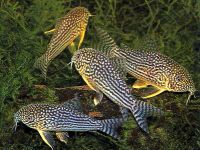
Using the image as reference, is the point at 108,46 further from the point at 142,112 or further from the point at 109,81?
the point at 142,112

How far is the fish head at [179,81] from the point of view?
20.6 ft

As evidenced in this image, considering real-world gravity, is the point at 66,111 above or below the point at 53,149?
above

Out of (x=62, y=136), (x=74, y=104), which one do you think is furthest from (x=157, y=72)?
(x=62, y=136)

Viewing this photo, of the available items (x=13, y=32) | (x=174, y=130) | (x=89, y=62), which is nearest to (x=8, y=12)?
(x=13, y=32)

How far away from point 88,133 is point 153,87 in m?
0.92

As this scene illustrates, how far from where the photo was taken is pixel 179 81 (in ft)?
20.6

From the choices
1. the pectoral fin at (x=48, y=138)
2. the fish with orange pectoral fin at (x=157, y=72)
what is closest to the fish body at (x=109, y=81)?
the fish with orange pectoral fin at (x=157, y=72)

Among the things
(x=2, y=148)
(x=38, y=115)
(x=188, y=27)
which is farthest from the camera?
(x=188, y=27)

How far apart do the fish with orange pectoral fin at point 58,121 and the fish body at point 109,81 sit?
0.21 metres

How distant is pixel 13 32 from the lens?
27.2 ft

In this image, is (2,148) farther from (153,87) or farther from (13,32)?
(13,32)

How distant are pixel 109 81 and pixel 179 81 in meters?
0.84

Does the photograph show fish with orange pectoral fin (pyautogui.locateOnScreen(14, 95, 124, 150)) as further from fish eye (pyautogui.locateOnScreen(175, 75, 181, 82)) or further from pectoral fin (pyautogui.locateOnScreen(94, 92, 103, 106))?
fish eye (pyautogui.locateOnScreen(175, 75, 181, 82))

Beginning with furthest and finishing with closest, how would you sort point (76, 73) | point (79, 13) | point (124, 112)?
point (76, 73) < point (79, 13) < point (124, 112)
